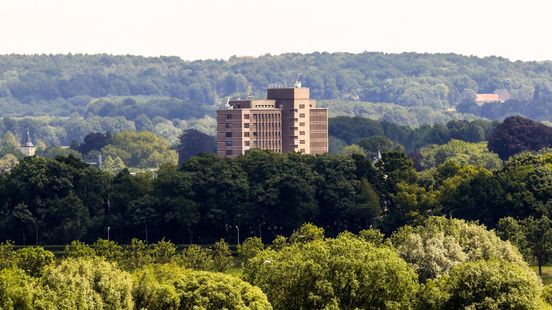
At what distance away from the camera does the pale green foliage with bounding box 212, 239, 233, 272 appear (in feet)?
383

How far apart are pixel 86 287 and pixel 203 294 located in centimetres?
652

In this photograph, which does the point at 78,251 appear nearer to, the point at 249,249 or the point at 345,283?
the point at 249,249

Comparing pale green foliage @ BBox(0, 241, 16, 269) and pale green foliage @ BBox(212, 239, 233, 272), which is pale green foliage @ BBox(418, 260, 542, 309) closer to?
pale green foliage @ BBox(0, 241, 16, 269)

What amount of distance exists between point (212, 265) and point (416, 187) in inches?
1336

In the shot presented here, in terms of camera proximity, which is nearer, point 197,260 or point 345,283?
point 345,283

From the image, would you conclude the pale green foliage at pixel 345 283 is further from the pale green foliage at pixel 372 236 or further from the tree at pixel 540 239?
the tree at pixel 540 239

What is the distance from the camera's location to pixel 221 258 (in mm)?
118625

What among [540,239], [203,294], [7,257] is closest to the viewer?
[203,294]

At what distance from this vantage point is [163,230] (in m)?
145

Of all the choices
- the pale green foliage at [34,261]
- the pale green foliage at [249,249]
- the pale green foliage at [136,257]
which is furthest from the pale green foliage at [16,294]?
the pale green foliage at [249,249]

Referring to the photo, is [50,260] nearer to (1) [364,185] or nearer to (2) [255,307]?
(2) [255,307]

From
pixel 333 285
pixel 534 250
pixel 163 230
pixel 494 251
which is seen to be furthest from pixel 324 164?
pixel 333 285

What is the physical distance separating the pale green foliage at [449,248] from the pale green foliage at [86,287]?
63.9ft

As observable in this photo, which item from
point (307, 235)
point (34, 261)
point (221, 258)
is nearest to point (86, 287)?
point (34, 261)
